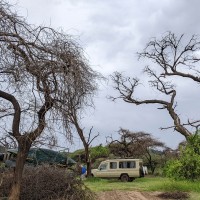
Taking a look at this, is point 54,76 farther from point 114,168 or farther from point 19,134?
point 114,168

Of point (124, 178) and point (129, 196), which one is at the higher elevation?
point (124, 178)

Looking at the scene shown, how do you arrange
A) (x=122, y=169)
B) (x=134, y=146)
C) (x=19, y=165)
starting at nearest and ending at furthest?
(x=19, y=165)
(x=122, y=169)
(x=134, y=146)

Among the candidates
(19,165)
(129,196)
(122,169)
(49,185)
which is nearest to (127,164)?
(122,169)

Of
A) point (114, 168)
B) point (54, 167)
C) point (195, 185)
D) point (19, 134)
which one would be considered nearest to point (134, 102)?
point (114, 168)

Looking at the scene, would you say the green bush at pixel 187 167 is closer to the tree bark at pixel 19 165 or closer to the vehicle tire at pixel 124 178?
the vehicle tire at pixel 124 178

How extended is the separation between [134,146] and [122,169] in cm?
1212

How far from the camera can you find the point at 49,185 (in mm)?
11266

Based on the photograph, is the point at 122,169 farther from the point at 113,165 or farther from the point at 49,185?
the point at 49,185

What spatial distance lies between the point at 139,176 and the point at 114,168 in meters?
1.99

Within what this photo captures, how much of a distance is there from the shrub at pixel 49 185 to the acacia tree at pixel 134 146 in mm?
33846

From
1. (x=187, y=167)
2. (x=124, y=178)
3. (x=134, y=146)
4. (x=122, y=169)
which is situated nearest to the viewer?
(x=187, y=167)

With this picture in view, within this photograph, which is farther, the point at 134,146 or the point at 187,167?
the point at 134,146

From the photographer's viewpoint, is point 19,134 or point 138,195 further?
point 138,195

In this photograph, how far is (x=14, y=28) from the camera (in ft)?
26.2
